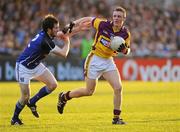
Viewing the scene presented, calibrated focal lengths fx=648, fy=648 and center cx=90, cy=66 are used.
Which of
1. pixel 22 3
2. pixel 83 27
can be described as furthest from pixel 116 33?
pixel 22 3

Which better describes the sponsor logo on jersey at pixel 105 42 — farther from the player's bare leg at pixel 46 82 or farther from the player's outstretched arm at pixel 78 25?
the player's bare leg at pixel 46 82

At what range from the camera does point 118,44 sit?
514 inches

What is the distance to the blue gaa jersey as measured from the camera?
12938mm

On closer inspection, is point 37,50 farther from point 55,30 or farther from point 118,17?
point 118,17

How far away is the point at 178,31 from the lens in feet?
117

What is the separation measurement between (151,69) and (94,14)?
4313 mm

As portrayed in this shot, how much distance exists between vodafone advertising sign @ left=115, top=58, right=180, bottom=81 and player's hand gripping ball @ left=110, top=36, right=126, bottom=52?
19319 millimetres

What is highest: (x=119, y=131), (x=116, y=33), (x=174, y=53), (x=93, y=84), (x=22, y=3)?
(x=22, y=3)

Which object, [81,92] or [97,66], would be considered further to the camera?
[81,92]

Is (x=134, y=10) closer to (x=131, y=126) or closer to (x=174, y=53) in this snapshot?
(x=174, y=53)

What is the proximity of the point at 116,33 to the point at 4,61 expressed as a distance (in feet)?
55.8

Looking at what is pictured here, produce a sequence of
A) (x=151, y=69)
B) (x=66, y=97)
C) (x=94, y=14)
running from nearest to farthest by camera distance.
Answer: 1. (x=66, y=97)
2. (x=151, y=69)
3. (x=94, y=14)

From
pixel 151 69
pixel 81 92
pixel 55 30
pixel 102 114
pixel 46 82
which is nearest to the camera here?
pixel 55 30

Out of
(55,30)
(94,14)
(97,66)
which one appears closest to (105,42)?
(97,66)
